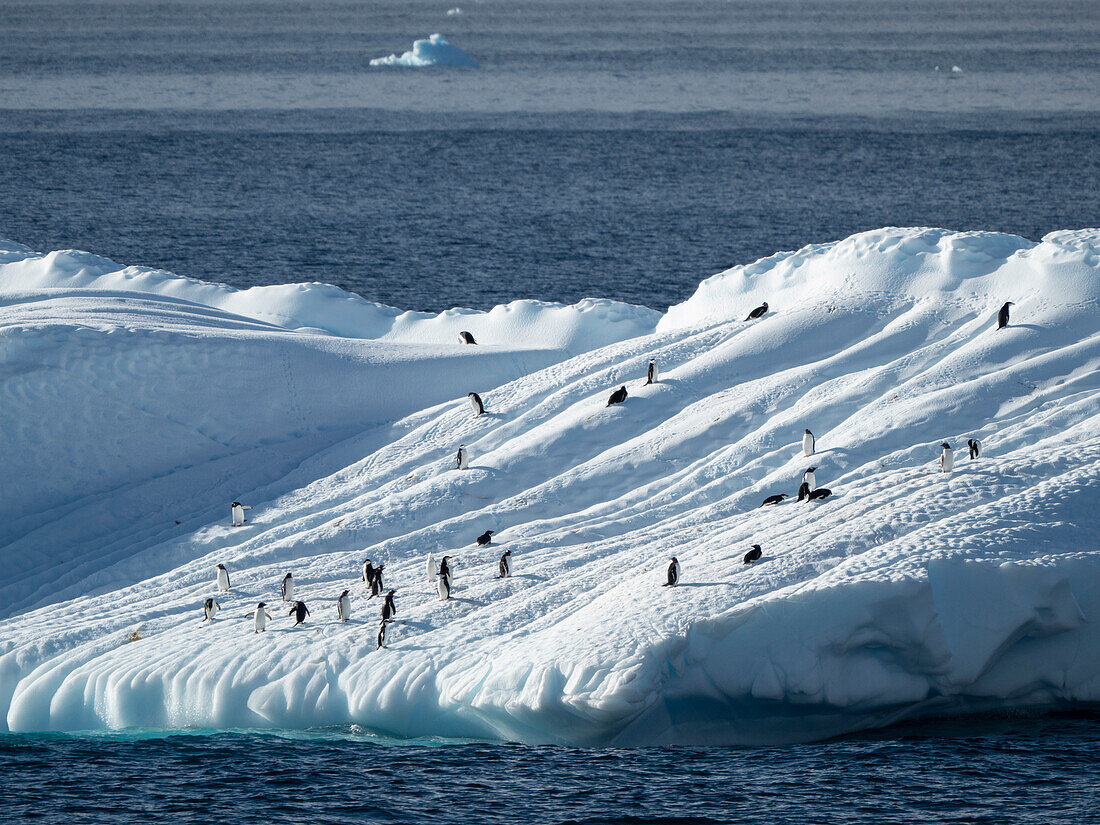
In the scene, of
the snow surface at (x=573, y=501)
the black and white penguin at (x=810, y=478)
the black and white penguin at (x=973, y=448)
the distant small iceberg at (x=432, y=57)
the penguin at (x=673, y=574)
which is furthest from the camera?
the distant small iceberg at (x=432, y=57)

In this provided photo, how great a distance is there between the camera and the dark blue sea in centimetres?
2192

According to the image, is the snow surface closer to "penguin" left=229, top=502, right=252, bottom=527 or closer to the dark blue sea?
"penguin" left=229, top=502, right=252, bottom=527

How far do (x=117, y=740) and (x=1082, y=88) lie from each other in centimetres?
11768

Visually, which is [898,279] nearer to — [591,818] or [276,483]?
[276,483]

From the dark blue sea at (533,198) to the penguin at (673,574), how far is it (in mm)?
3249

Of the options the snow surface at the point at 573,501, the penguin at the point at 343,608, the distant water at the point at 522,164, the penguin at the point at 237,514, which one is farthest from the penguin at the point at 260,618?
the distant water at the point at 522,164

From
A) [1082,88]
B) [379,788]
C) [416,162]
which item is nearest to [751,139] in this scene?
[416,162]

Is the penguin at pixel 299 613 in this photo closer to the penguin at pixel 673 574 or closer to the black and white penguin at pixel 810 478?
the penguin at pixel 673 574

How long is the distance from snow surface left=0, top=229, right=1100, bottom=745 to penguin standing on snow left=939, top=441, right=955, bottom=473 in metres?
0.38

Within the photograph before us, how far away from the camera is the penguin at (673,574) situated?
25.2 m

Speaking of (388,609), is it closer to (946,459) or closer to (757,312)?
(946,459)

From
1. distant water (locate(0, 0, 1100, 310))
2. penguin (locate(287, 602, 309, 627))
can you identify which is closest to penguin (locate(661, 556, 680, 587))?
penguin (locate(287, 602, 309, 627))

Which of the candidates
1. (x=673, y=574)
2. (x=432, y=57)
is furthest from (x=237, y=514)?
(x=432, y=57)

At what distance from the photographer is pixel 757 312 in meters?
36.2
